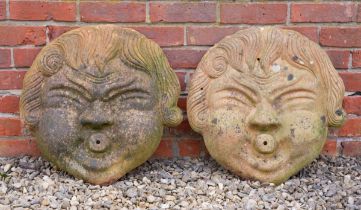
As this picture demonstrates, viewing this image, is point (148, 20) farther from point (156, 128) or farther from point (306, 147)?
point (306, 147)

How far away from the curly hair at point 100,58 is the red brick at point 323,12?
0.74 metres

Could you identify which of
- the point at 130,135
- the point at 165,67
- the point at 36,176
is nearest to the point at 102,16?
the point at 165,67

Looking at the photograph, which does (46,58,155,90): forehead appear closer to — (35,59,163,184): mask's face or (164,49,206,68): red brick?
(35,59,163,184): mask's face

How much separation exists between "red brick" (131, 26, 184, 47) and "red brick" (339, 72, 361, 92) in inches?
35.0

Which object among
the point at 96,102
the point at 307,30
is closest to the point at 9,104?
the point at 96,102

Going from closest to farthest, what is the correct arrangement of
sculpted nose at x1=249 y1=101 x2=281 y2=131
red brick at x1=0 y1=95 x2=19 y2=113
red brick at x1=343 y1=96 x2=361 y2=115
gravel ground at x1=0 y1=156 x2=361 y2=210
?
gravel ground at x1=0 y1=156 x2=361 y2=210 < sculpted nose at x1=249 y1=101 x2=281 y2=131 < red brick at x1=0 y1=95 x2=19 y2=113 < red brick at x1=343 y1=96 x2=361 y2=115

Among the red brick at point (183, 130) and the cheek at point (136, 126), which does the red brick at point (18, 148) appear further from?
the red brick at point (183, 130)

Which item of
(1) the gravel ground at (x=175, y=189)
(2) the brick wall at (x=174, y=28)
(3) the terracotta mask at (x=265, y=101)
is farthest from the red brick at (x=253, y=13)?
(1) the gravel ground at (x=175, y=189)

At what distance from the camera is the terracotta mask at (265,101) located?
2.46m

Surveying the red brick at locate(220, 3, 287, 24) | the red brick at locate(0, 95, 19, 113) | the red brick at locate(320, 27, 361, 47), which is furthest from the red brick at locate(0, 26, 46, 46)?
the red brick at locate(320, 27, 361, 47)

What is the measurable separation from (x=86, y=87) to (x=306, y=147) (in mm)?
1074

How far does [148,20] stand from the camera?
2.66 meters

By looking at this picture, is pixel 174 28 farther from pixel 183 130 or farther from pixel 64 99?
pixel 64 99

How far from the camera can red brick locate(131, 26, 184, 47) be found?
2.67 metres
